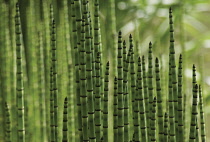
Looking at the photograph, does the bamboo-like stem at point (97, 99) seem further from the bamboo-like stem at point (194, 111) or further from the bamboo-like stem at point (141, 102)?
the bamboo-like stem at point (194, 111)

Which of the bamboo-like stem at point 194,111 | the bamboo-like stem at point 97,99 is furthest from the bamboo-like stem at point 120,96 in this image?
the bamboo-like stem at point 194,111

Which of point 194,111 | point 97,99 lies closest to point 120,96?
point 97,99

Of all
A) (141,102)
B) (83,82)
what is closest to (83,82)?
(83,82)

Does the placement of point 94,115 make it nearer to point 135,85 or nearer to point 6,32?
point 135,85

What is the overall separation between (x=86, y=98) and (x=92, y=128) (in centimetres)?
6

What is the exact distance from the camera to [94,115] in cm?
85

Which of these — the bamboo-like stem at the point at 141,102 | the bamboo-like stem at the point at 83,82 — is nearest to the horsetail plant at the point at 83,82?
the bamboo-like stem at the point at 83,82

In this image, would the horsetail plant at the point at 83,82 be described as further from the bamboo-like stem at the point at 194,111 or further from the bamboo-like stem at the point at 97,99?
the bamboo-like stem at the point at 194,111

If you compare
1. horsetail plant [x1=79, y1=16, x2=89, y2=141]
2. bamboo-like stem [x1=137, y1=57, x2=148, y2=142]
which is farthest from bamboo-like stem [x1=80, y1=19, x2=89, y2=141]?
bamboo-like stem [x1=137, y1=57, x2=148, y2=142]

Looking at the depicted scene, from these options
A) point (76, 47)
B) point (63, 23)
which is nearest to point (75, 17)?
point (76, 47)

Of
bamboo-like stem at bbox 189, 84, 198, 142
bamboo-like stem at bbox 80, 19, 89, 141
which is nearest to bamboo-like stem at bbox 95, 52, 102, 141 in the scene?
bamboo-like stem at bbox 80, 19, 89, 141

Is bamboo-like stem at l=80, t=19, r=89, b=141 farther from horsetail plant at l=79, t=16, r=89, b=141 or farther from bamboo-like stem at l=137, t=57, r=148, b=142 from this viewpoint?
bamboo-like stem at l=137, t=57, r=148, b=142

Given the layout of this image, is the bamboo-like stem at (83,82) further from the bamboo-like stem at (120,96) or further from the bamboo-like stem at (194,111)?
the bamboo-like stem at (194,111)

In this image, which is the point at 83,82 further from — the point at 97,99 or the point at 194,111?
the point at 194,111
